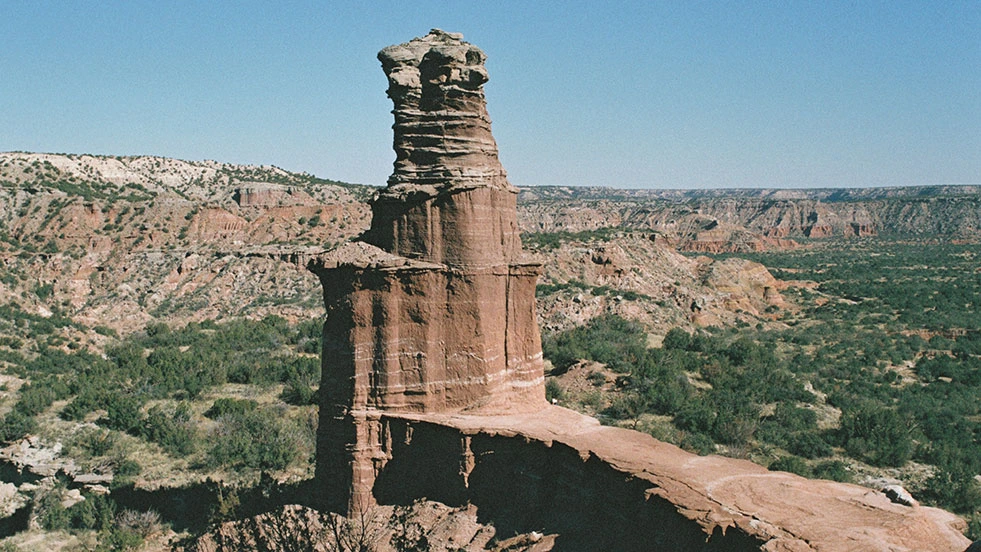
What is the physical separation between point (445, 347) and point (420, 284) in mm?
1340

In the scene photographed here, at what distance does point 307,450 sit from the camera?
25.5 m

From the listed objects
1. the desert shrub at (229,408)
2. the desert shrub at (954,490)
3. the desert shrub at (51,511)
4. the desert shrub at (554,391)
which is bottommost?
the desert shrub at (954,490)

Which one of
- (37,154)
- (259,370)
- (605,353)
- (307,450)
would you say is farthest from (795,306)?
(37,154)

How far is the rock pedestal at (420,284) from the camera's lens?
15586 millimetres

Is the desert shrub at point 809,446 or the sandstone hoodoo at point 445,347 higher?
the sandstone hoodoo at point 445,347

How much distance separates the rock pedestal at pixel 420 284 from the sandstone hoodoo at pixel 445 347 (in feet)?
0.08

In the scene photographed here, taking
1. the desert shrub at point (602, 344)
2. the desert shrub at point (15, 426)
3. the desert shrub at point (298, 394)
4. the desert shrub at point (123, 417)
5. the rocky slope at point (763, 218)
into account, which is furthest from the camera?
the rocky slope at point (763, 218)

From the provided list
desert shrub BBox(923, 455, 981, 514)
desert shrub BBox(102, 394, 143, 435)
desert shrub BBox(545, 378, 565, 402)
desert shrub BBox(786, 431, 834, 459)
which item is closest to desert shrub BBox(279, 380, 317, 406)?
desert shrub BBox(102, 394, 143, 435)

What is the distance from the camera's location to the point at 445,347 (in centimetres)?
1588

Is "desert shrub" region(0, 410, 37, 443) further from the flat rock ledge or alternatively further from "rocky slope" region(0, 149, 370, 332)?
"rocky slope" region(0, 149, 370, 332)

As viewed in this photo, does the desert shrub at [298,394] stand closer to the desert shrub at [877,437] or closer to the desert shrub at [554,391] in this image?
the desert shrub at [554,391]

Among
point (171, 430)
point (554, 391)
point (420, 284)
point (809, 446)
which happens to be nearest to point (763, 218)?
point (554, 391)

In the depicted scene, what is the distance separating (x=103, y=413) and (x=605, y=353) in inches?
822

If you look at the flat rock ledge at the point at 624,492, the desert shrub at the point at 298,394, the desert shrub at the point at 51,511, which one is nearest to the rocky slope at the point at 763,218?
the desert shrub at the point at 298,394
